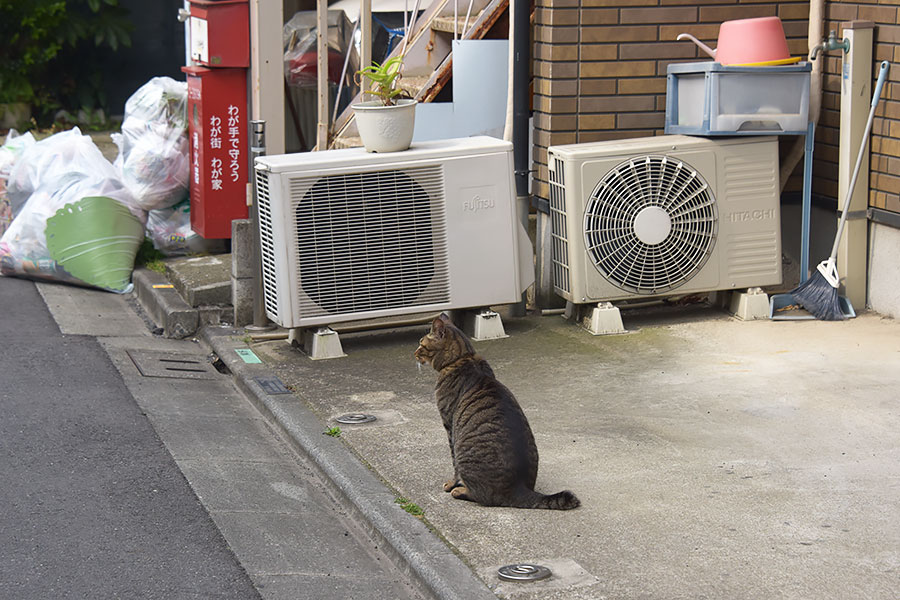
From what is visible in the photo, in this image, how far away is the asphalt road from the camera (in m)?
3.97

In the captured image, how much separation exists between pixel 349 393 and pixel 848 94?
354cm

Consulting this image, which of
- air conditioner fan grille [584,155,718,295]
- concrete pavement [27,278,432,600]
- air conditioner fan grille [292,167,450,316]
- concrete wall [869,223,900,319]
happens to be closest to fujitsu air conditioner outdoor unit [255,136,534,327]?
air conditioner fan grille [292,167,450,316]

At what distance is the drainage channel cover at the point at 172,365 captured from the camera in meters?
6.76

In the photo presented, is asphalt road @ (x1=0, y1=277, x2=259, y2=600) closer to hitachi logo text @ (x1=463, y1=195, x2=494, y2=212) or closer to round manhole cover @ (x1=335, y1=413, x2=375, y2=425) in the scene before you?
round manhole cover @ (x1=335, y1=413, x2=375, y2=425)

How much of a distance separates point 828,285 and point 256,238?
11.7 ft

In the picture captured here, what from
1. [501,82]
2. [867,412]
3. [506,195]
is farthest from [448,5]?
[867,412]

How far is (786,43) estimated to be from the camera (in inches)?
274

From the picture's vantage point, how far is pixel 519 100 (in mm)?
7172

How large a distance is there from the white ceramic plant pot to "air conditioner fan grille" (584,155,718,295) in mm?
1192

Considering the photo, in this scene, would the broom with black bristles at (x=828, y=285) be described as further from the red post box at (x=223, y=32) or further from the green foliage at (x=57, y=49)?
the green foliage at (x=57, y=49)

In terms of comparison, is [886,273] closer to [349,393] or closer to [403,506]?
[349,393]

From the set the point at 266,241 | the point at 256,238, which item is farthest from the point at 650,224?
the point at 256,238

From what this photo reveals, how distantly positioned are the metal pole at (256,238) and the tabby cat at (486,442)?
2614 millimetres

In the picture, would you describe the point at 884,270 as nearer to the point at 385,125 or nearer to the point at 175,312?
the point at 385,125
